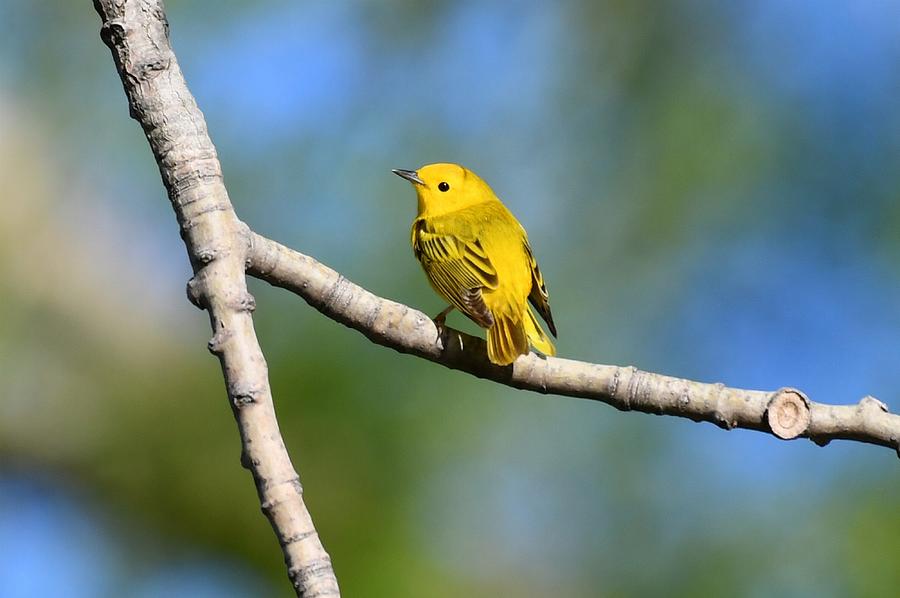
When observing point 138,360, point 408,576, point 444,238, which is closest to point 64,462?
point 138,360

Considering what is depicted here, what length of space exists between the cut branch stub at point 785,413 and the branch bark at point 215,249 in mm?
1233

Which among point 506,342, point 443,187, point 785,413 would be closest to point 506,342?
point 506,342

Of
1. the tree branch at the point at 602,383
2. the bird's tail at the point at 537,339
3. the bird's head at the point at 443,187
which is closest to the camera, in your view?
the tree branch at the point at 602,383

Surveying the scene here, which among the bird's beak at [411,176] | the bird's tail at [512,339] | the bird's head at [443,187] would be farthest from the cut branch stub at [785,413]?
the bird's beak at [411,176]

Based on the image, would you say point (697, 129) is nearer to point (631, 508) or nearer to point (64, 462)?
point (631, 508)

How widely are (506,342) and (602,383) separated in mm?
447

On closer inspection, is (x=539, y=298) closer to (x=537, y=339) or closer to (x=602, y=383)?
(x=537, y=339)

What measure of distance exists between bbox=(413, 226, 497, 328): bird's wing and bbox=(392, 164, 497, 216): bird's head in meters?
0.52

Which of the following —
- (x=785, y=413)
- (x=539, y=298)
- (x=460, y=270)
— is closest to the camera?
(x=785, y=413)

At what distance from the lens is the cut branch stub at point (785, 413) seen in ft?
8.22

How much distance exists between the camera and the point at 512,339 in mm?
3045

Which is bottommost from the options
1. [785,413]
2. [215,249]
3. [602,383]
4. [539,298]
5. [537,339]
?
[785,413]

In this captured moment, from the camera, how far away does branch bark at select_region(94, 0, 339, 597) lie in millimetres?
1831

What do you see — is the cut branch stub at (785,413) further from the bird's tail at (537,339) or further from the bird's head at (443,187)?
the bird's head at (443,187)
